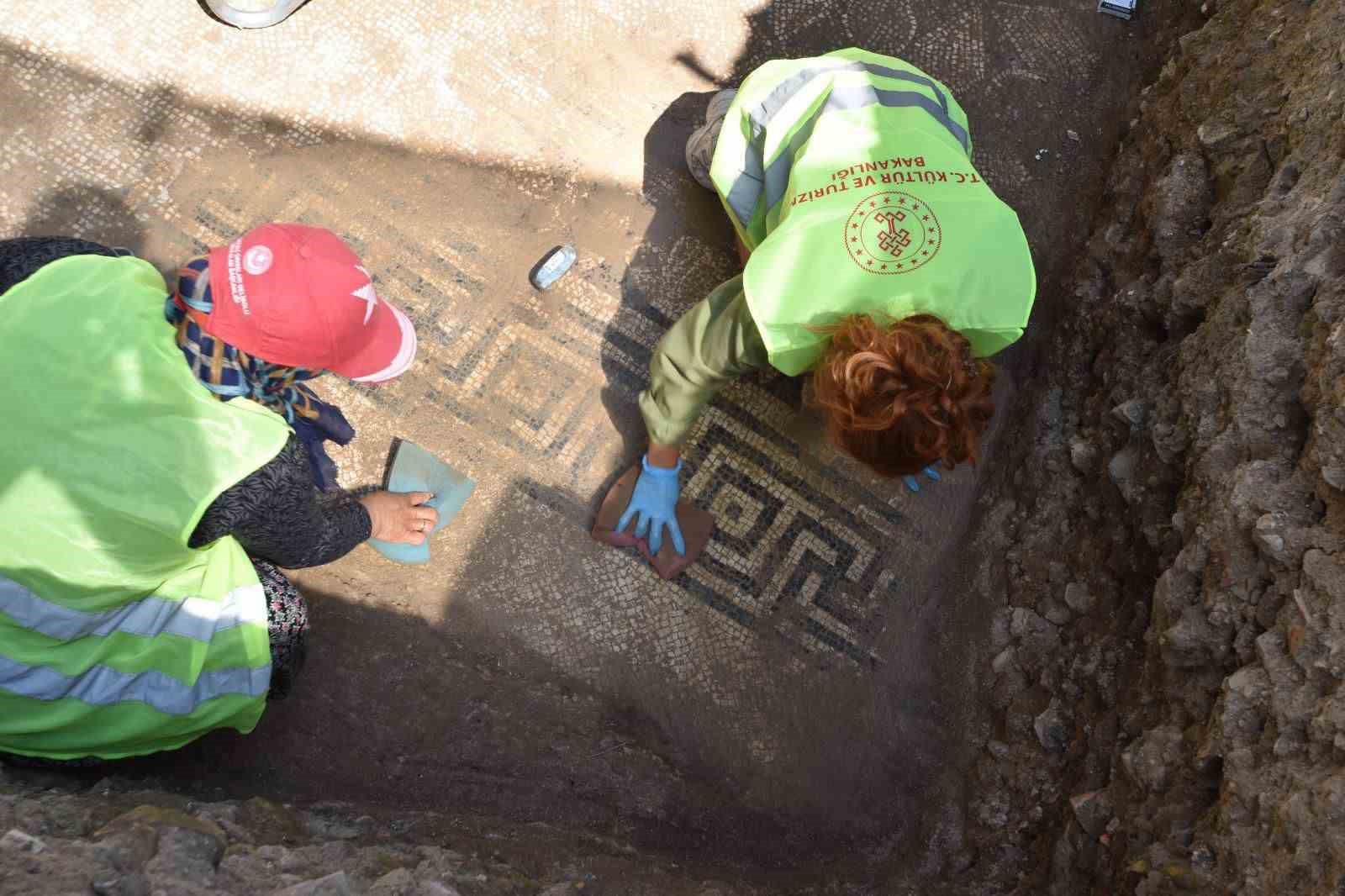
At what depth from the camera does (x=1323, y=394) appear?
1440 millimetres

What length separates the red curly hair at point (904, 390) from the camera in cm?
143

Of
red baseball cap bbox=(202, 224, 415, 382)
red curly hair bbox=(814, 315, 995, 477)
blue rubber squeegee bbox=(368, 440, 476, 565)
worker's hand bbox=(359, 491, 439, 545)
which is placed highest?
red curly hair bbox=(814, 315, 995, 477)

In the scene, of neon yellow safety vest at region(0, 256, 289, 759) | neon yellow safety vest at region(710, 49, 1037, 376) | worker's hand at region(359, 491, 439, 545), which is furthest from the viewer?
worker's hand at region(359, 491, 439, 545)

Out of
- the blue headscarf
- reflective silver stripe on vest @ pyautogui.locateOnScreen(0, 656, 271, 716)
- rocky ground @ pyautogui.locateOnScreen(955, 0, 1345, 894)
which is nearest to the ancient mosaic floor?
the blue headscarf

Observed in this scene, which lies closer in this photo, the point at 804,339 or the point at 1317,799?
the point at 1317,799

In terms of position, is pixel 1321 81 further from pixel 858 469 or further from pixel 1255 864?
pixel 1255 864

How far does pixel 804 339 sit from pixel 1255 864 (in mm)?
996

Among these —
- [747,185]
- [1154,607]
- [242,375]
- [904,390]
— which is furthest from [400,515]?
[1154,607]

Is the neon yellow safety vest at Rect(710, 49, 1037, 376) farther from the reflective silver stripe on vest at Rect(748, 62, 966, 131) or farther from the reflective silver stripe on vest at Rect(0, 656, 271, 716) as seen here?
the reflective silver stripe on vest at Rect(0, 656, 271, 716)

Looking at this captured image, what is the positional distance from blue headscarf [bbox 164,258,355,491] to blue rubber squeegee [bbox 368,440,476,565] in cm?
14

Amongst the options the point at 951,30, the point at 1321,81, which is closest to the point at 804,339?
the point at 1321,81

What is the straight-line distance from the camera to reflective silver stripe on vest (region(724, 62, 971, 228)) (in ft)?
5.51

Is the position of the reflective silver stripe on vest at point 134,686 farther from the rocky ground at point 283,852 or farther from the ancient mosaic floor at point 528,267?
the ancient mosaic floor at point 528,267

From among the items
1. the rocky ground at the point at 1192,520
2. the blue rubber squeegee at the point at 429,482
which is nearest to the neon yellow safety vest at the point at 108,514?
the blue rubber squeegee at the point at 429,482
